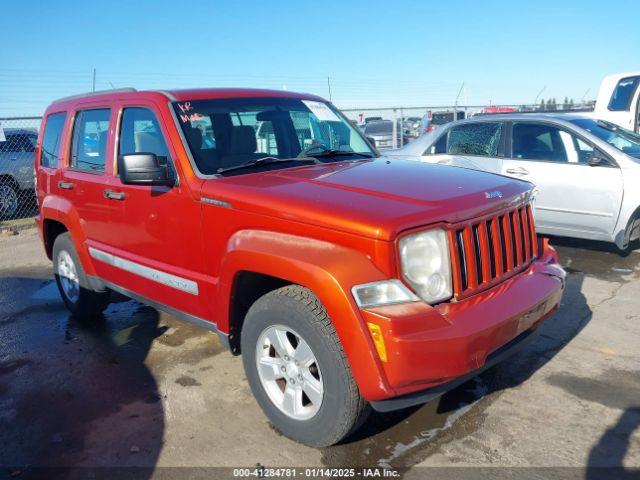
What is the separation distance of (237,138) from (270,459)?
2061 millimetres

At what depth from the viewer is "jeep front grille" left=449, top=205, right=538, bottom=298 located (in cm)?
263

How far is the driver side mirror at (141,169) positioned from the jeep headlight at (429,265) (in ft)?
5.51

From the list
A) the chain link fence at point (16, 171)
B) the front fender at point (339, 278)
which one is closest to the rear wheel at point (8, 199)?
the chain link fence at point (16, 171)

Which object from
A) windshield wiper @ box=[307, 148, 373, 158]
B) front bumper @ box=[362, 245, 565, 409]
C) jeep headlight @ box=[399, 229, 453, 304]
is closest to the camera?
front bumper @ box=[362, 245, 565, 409]

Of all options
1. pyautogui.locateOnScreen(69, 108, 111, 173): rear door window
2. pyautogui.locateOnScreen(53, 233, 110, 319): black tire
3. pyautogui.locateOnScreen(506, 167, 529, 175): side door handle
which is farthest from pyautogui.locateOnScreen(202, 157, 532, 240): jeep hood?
pyautogui.locateOnScreen(506, 167, 529, 175): side door handle

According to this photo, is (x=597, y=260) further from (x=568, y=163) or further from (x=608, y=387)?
(x=608, y=387)

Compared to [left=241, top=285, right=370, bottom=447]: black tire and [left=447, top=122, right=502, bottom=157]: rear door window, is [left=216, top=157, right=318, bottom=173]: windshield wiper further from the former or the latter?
[left=447, top=122, right=502, bottom=157]: rear door window

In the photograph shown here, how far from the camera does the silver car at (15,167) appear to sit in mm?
10656

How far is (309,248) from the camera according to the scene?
259 cm

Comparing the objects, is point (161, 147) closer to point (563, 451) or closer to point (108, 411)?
point (108, 411)

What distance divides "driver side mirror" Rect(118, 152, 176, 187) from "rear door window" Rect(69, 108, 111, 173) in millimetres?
992

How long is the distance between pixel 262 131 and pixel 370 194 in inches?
53.9

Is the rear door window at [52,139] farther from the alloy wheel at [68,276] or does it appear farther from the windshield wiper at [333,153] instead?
the windshield wiper at [333,153]

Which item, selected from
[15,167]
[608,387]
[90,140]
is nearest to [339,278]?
[608,387]
